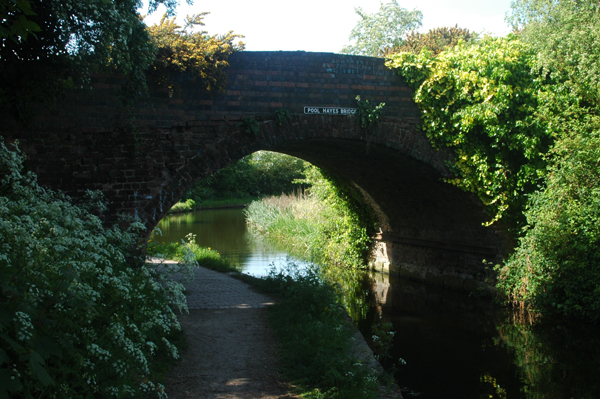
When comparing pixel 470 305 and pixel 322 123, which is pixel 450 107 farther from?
pixel 470 305

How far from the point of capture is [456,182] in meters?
9.90

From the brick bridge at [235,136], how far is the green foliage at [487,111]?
1.13 ft

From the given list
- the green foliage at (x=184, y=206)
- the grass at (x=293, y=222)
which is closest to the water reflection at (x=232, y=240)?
the grass at (x=293, y=222)

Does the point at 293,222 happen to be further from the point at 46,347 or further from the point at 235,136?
the point at 46,347

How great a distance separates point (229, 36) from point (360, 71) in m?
2.51

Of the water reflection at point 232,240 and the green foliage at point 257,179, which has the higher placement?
the green foliage at point 257,179

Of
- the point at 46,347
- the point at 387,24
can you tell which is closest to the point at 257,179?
the point at 387,24

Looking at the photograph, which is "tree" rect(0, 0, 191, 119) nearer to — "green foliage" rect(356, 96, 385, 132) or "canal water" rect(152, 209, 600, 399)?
"green foliage" rect(356, 96, 385, 132)

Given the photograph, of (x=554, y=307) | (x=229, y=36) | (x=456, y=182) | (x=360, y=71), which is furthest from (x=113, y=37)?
(x=554, y=307)

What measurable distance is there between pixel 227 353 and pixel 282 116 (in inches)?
172

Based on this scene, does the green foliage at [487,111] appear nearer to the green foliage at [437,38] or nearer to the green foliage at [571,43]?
the green foliage at [571,43]

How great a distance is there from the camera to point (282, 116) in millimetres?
8422

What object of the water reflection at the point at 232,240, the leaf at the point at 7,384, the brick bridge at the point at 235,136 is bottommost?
the water reflection at the point at 232,240

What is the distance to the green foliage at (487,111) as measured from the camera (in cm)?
937
